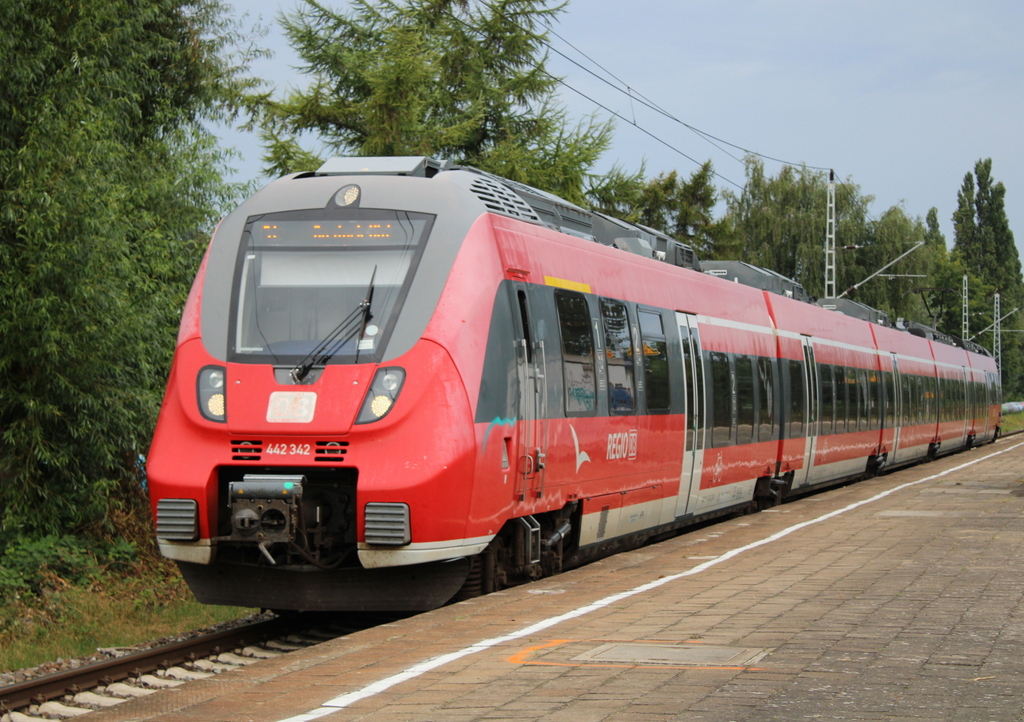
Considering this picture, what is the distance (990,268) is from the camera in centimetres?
9988

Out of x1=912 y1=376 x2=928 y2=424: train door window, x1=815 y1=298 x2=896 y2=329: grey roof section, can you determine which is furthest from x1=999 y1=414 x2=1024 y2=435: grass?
x1=815 y1=298 x2=896 y2=329: grey roof section

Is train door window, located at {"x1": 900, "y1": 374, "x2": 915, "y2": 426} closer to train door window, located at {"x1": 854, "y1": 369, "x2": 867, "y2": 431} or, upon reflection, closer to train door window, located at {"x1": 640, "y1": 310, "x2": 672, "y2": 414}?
train door window, located at {"x1": 854, "y1": 369, "x2": 867, "y2": 431}

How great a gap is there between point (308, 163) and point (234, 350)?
18.3 metres

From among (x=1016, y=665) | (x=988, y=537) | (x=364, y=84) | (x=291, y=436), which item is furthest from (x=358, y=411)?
(x=364, y=84)

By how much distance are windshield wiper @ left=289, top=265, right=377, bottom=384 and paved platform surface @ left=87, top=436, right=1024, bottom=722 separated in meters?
1.95

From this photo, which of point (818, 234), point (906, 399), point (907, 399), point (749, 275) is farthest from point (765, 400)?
point (818, 234)

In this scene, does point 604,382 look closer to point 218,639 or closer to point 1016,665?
point 218,639

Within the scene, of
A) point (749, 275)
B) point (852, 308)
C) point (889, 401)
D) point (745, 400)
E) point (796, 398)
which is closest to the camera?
point (745, 400)

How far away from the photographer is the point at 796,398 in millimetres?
19859

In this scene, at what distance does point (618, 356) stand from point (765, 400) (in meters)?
6.16

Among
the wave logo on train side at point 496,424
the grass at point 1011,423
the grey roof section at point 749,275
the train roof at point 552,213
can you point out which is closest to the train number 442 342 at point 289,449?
the wave logo on train side at point 496,424

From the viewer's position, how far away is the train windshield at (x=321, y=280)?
9.29 m

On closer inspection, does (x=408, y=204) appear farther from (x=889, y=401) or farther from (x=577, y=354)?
(x=889, y=401)

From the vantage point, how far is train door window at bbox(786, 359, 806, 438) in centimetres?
1956
